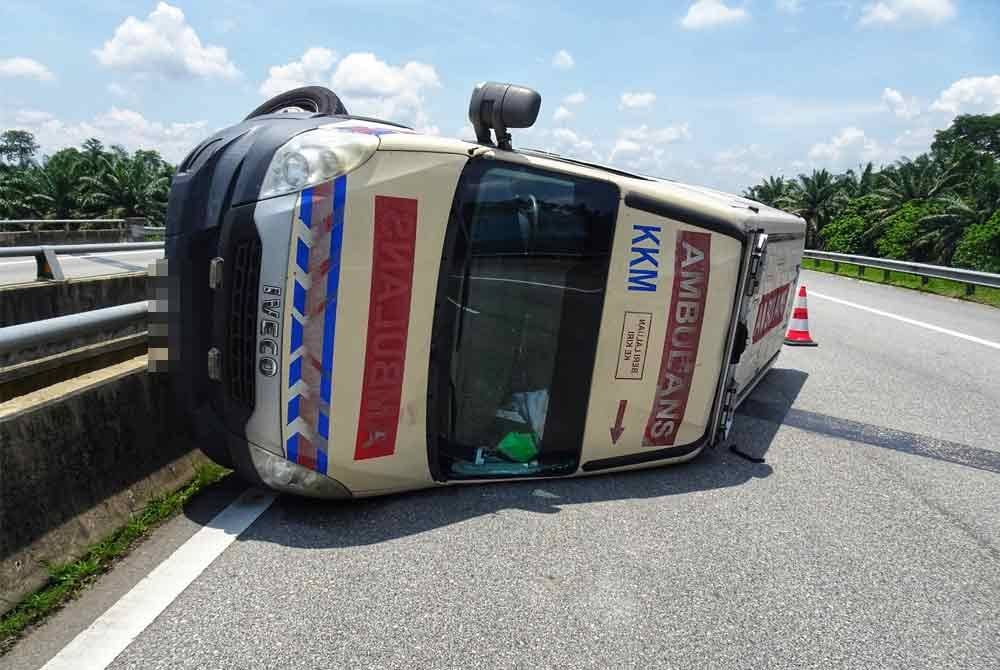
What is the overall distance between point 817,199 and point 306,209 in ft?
177

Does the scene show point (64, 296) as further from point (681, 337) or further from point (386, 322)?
point (681, 337)

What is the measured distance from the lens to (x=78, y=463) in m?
2.90

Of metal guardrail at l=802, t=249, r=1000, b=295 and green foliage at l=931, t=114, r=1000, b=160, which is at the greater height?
green foliage at l=931, t=114, r=1000, b=160

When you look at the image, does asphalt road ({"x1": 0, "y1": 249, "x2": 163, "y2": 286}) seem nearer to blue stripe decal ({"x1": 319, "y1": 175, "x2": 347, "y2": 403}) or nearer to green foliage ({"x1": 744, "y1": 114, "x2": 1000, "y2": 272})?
blue stripe decal ({"x1": 319, "y1": 175, "x2": 347, "y2": 403})

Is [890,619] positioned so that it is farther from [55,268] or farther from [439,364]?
[55,268]

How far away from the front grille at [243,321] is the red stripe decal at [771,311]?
3.13 metres

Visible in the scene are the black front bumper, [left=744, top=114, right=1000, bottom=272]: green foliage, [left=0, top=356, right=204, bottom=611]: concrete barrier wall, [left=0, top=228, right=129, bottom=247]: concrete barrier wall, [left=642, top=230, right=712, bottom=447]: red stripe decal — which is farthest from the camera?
[left=744, top=114, right=1000, bottom=272]: green foliage

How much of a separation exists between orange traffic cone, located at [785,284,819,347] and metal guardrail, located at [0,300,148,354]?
715cm

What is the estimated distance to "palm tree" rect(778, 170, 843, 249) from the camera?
50281mm

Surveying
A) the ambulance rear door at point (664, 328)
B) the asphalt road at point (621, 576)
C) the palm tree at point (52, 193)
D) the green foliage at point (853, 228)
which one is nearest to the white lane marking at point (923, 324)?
the asphalt road at point (621, 576)

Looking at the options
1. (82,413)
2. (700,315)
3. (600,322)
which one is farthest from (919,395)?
(82,413)

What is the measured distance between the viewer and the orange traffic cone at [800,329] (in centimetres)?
865

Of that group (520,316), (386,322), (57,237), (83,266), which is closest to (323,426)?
(386,322)

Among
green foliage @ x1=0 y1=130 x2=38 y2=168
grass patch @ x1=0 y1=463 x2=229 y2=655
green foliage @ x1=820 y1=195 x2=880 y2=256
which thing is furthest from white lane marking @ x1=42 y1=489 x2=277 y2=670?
green foliage @ x1=0 y1=130 x2=38 y2=168
